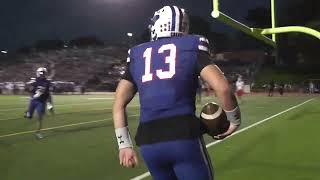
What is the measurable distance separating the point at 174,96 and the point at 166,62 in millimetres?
199

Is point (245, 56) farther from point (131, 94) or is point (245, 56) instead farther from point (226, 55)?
point (131, 94)

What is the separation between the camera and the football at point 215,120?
127 inches

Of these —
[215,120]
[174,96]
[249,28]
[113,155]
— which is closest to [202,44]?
[174,96]

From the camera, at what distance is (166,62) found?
315 centimetres

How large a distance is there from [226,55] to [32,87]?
6993 cm

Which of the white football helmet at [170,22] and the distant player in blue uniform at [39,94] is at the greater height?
the white football helmet at [170,22]

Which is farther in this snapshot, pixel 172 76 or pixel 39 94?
pixel 39 94

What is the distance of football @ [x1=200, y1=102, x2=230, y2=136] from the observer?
10.6 feet

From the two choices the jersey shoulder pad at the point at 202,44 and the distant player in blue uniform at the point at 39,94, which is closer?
the jersey shoulder pad at the point at 202,44

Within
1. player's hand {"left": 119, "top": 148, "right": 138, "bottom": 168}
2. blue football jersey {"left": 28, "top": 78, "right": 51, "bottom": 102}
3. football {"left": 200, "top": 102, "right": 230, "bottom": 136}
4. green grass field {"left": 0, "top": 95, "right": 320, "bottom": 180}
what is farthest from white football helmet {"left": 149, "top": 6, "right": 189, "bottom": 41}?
blue football jersey {"left": 28, "top": 78, "right": 51, "bottom": 102}

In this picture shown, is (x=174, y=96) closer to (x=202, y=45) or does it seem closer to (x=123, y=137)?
(x=202, y=45)

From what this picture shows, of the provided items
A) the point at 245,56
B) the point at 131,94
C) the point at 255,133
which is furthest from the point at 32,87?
the point at 245,56

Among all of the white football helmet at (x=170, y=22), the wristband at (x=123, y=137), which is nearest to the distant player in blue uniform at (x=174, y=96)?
the white football helmet at (x=170, y=22)

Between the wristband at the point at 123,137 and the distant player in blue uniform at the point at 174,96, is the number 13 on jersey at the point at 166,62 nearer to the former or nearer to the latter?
the distant player in blue uniform at the point at 174,96
